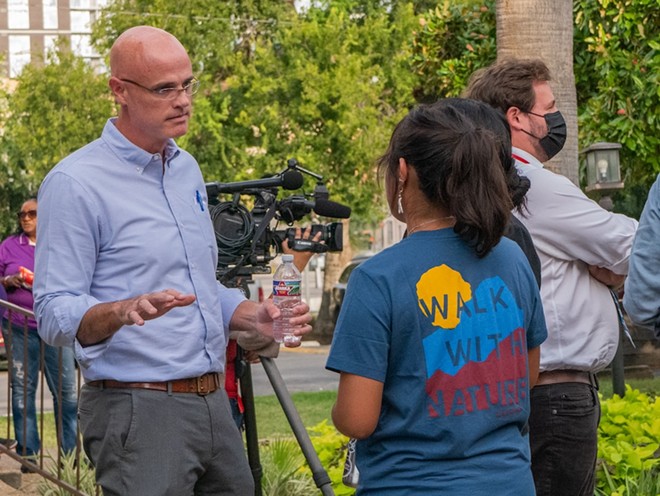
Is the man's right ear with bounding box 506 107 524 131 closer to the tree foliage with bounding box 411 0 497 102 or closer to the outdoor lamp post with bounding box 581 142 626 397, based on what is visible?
the outdoor lamp post with bounding box 581 142 626 397

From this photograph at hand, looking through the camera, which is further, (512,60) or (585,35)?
(585,35)

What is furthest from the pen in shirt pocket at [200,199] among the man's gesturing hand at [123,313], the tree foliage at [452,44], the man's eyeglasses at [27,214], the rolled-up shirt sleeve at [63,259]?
the tree foliage at [452,44]

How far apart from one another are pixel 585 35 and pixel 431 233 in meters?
9.64

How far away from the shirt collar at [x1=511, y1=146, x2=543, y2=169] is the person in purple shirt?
187 inches

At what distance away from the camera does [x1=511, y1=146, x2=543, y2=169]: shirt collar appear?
3.87 metres

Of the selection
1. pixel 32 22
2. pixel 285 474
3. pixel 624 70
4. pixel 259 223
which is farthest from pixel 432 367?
pixel 32 22

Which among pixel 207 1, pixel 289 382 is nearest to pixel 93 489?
pixel 289 382

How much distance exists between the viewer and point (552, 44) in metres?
6.64

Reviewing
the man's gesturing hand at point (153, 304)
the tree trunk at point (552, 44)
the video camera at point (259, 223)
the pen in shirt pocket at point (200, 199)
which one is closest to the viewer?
the man's gesturing hand at point (153, 304)

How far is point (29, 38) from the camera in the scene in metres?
95.3

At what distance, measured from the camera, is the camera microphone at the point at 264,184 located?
15.3 ft

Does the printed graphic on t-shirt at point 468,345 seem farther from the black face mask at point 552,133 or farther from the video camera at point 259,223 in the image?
the video camera at point 259,223

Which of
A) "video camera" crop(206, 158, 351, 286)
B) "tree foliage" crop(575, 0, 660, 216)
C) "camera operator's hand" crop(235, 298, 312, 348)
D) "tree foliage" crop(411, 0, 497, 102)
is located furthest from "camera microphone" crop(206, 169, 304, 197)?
"tree foliage" crop(411, 0, 497, 102)

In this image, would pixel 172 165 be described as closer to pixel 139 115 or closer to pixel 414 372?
pixel 139 115
